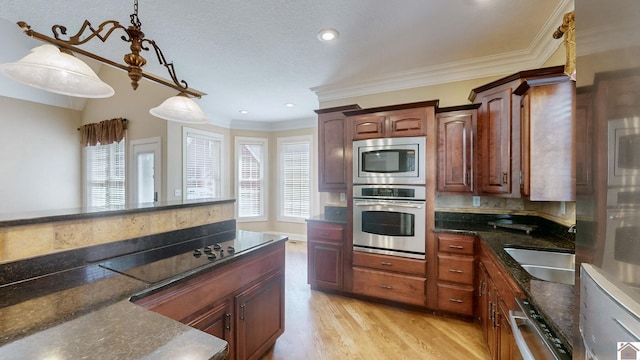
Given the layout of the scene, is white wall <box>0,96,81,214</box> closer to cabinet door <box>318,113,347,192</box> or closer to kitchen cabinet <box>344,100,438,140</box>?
cabinet door <box>318,113,347,192</box>

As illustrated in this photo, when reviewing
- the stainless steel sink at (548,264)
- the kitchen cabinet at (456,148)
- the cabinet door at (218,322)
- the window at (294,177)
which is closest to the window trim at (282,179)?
the window at (294,177)

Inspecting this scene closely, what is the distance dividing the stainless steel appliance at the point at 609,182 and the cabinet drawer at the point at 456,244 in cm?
207

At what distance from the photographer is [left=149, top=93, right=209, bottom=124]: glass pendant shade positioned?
1.82m

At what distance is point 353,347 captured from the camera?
2.15 metres

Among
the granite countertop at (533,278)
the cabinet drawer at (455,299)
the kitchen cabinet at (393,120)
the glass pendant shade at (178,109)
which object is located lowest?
the cabinet drawer at (455,299)

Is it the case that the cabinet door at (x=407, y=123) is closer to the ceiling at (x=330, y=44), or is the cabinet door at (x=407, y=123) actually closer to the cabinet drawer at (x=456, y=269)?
the ceiling at (x=330, y=44)

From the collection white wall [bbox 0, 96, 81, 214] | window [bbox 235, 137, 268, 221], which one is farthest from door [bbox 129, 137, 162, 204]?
white wall [bbox 0, 96, 81, 214]

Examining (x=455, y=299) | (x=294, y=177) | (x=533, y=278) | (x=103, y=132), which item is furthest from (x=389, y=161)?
(x=103, y=132)

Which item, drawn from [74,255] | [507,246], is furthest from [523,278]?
[74,255]

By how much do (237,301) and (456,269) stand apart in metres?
2.09

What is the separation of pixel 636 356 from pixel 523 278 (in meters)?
1.17

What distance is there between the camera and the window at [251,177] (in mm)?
5742

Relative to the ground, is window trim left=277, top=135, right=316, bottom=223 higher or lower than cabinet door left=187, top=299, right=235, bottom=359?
higher

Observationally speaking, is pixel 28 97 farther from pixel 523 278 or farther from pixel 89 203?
pixel 523 278
